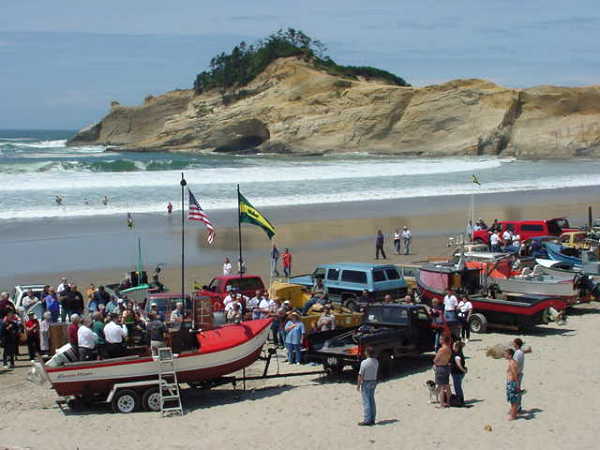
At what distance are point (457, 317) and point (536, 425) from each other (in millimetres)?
5473

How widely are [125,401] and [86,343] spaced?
3.68 ft

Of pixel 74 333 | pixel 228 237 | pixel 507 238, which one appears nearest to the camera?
pixel 74 333

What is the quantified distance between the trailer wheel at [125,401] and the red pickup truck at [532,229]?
2035 cm

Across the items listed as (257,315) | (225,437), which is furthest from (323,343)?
(225,437)

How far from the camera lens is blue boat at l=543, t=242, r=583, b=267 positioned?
24.7m

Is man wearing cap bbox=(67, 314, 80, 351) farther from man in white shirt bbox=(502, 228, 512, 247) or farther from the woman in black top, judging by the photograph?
man in white shirt bbox=(502, 228, 512, 247)

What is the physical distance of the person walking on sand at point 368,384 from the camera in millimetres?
11570

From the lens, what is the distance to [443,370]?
12133mm

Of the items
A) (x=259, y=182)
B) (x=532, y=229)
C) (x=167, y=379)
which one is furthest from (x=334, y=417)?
(x=259, y=182)

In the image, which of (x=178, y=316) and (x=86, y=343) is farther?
(x=178, y=316)

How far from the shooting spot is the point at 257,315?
17.1 metres

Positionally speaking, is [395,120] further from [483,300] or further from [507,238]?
[483,300]

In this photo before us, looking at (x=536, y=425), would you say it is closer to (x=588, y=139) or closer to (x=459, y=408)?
(x=459, y=408)

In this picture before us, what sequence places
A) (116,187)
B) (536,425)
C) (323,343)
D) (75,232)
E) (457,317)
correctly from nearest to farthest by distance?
(536,425)
(323,343)
(457,317)
(75,232)
(116,187)
